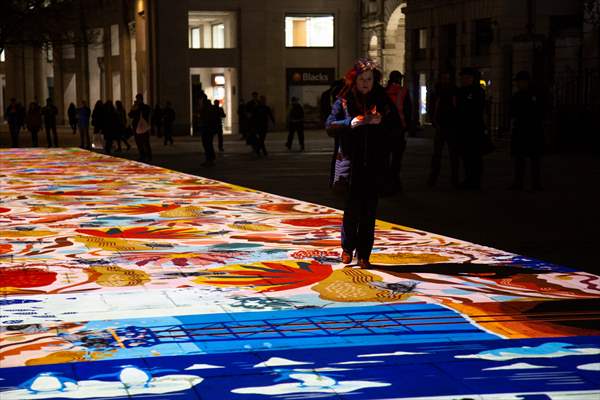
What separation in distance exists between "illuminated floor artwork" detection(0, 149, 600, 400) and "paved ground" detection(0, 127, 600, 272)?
0.66 m

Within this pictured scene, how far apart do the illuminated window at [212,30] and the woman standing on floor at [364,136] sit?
39429mm

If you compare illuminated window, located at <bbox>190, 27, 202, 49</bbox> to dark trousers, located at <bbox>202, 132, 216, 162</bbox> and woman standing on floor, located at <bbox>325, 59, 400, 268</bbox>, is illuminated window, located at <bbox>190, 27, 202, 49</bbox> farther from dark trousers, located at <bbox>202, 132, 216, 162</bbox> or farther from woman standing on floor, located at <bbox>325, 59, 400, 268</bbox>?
woman standing on floor, located at <bbox>325, 59, 400, 268</bbox>

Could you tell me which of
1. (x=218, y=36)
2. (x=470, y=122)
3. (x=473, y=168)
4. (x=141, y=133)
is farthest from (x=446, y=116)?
(x=218, y=36)

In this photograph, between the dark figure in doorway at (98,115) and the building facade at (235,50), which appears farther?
the building facade at (235,50)

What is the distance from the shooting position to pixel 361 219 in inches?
351

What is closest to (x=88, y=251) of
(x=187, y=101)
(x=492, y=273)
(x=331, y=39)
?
(x=492, y=273)

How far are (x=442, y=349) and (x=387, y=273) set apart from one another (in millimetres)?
2647

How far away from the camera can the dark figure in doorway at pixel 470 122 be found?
16.8m

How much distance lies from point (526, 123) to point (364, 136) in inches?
328

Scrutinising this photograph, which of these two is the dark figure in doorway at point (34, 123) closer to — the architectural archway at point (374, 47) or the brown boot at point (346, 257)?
the architectural archway at point (374, 47)

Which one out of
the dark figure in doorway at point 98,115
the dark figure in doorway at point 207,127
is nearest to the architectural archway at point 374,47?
the dark figure in doorway at point 98,115

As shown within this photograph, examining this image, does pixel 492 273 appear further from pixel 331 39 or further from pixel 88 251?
pixel 331 39

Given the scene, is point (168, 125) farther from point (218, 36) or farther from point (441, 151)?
point (441, 151)

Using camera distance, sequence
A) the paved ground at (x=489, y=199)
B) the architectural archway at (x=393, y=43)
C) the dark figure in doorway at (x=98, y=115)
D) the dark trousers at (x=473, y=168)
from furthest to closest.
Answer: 1. the architectural archway at (x=393, y=43)
2. the dark figure in doorway at (x=98, y=115)
3. the dark trousers at (x=473, y=168)
4. the paved ground at (x=489, y=199)
